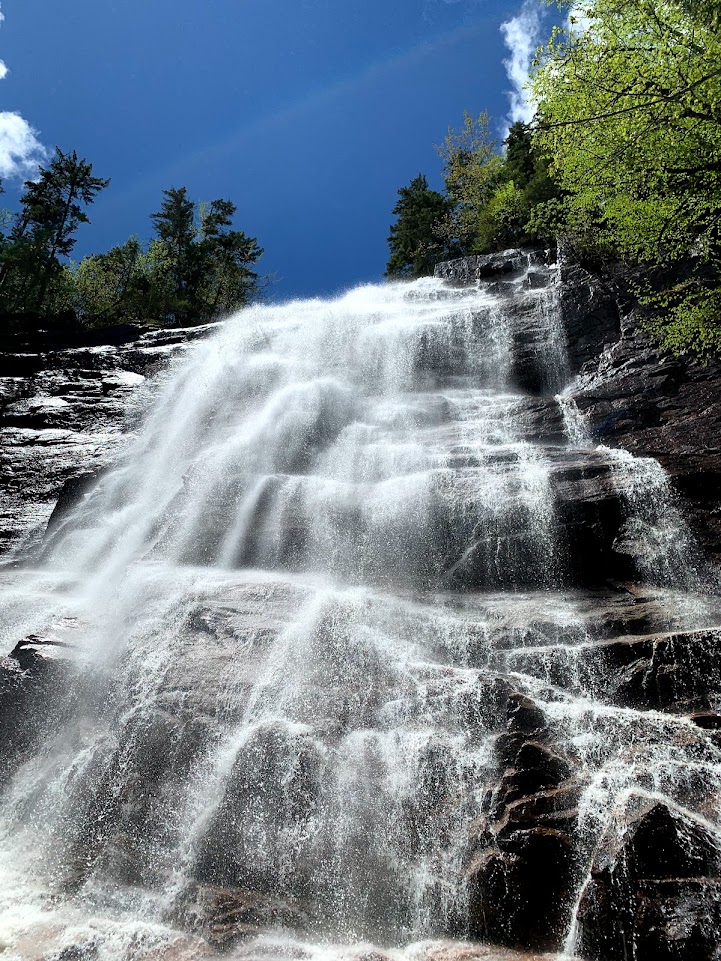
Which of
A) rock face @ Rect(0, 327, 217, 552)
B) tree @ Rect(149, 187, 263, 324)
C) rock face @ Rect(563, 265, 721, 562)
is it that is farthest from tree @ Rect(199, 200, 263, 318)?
rock face @ Rect(563, 265, 721, 562)

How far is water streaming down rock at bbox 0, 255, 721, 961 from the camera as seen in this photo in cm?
536

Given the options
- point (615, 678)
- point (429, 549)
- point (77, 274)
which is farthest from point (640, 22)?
point (77, 274)

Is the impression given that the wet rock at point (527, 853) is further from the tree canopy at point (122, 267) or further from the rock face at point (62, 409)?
the tree canopy at point (122, 267)

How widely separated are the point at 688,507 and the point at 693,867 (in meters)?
7.56

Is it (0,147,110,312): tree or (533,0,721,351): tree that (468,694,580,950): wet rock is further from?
(0,147,110,312): tree

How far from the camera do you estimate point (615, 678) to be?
747 centimetres

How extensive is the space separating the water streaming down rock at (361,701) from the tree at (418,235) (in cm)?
2599

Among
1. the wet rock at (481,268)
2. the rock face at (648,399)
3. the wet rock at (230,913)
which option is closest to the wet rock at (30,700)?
the wet rock at (230,913)

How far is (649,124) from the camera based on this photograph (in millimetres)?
9930

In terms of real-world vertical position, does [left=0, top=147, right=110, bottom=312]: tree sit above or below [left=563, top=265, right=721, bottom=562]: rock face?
above

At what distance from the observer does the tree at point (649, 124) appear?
11305 millimetres

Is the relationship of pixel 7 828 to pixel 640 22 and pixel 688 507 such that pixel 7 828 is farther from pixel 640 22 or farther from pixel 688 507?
pixel 640 22

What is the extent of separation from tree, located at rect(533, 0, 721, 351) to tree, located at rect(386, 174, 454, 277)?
74.7 feet

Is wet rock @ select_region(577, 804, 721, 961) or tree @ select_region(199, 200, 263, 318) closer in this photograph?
wet rock @ select_region(577, 804, 721, 961)
